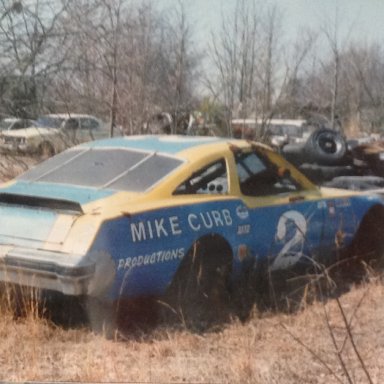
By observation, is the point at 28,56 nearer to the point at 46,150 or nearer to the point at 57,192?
the point at 46,150

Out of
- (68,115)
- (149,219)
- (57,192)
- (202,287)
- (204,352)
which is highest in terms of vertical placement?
(68,115)

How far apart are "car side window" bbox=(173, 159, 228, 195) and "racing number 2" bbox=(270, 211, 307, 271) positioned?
51cm

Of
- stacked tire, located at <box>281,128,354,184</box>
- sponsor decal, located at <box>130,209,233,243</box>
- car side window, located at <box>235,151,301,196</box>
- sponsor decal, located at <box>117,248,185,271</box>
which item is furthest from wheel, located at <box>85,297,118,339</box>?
stacked tire, located at <box>281,128,354,184</box>

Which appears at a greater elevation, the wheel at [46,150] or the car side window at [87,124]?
the car side window at [87,124]

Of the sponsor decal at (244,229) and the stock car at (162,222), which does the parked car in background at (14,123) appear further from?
the sponsor decal at (244,229)

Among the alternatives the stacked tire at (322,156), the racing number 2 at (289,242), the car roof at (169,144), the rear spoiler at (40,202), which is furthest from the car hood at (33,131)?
the rear spoiler at (40,202)

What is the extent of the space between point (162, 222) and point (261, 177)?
122cm

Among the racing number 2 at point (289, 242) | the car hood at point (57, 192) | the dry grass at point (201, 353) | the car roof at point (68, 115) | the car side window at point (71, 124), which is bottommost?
the dry grass at point (201, 353)

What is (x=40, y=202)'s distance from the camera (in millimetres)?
4199

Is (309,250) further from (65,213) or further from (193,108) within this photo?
(193,108)

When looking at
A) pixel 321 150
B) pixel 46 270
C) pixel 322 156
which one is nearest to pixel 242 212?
pixel 46 270

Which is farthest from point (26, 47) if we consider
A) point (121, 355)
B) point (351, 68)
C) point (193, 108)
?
point (121, 355)

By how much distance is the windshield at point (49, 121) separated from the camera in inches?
398

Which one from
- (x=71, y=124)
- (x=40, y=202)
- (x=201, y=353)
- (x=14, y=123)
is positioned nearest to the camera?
(x=201, y=353)
